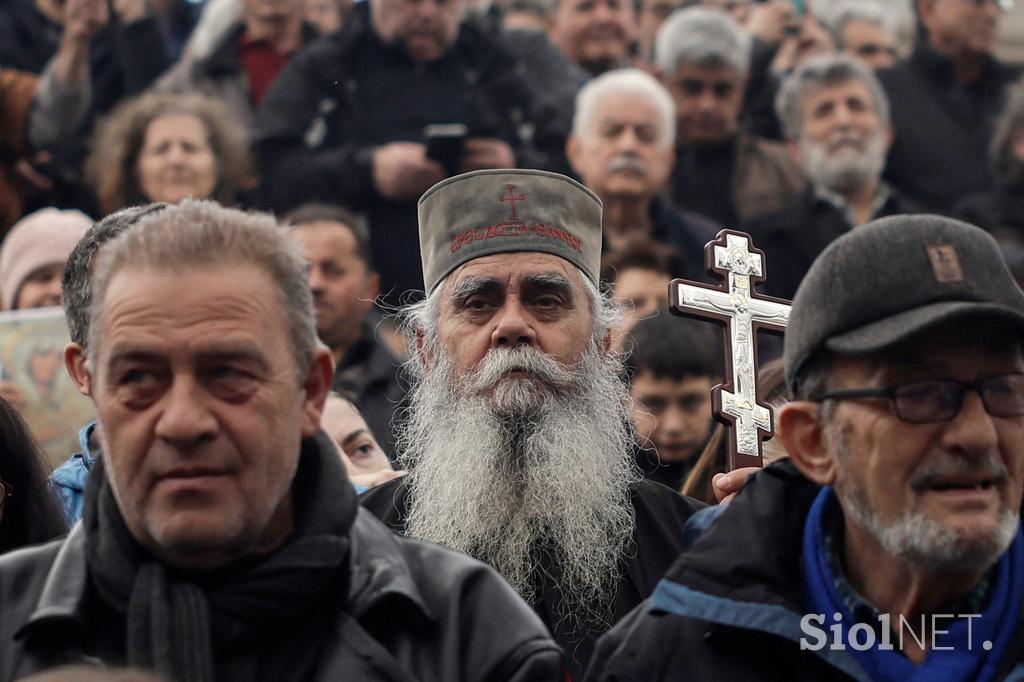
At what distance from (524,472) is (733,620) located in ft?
5.73

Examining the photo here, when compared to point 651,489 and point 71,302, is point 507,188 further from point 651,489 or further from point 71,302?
point 71,302

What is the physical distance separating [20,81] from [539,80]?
8.17 feet

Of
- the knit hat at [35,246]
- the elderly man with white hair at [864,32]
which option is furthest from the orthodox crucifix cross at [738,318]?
the elderly man with white hair at [864,32]

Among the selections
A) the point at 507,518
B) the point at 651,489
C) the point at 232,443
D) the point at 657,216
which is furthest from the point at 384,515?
the point at 657,216

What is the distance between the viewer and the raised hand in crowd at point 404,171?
816 cm

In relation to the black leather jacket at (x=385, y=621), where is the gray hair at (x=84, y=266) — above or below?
above

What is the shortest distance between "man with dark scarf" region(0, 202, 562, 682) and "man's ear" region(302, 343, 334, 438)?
0.05 m

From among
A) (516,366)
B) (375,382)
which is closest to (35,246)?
(375,382)

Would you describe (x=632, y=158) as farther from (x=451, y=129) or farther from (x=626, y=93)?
(x=451, y=129)

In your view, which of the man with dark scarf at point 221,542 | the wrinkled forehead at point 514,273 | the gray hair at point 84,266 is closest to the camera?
the man with dark scarf at point 221,542

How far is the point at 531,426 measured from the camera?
4949 millimetres

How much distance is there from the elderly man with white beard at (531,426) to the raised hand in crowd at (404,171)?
2.85 m

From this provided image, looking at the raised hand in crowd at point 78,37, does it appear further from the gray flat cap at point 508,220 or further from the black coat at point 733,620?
the black coat at point 733,620

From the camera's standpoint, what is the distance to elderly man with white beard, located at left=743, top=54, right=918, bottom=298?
8875 mm
